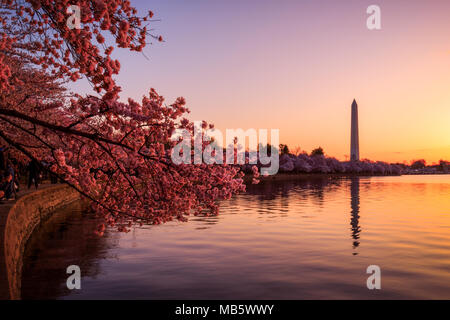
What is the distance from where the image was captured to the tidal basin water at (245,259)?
13.1 m

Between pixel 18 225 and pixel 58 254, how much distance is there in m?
1.97

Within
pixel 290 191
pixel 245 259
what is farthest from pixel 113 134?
pixel 290 191

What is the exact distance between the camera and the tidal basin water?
13062mm

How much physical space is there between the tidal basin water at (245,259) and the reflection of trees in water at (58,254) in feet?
0.13

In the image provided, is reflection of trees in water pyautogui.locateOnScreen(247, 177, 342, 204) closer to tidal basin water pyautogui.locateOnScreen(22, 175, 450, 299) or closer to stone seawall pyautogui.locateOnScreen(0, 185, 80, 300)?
tidal basin water pyautogui.locateOnScreen(22, 175, 450, 299)

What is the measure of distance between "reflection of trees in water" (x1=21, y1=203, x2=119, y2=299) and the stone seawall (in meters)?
0.36

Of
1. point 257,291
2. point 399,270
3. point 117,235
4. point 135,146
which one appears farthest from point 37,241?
point 399,270

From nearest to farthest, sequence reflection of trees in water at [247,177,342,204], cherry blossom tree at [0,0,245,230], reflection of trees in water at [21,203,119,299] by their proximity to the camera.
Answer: cherry blossom tree at [0,0,245,230] → reflection of trees in water at [21,203,119,299] → reflection of trees in water at [247,177,342,204]

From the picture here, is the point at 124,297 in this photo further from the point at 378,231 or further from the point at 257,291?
the point at 378,231

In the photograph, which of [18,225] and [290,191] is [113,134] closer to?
[18,225]

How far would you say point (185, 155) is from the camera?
35.8 feet

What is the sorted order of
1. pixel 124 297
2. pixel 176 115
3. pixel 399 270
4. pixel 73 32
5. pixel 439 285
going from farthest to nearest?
pixel 399 270 < pixel 439 285 < pixel 124 297 < pixel 176 115 < pixel 73 32

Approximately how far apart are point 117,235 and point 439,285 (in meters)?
15.6

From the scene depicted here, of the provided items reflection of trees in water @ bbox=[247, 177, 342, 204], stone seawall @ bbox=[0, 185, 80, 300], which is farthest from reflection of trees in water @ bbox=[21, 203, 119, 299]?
reflection of trees in water @ bbox=[247, 177, 342, 204]
